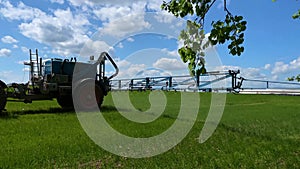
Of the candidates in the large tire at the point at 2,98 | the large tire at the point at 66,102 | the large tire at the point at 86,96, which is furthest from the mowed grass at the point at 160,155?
the large tire at the point at 66,102

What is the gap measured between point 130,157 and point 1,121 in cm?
580

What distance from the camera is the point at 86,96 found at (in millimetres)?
13234

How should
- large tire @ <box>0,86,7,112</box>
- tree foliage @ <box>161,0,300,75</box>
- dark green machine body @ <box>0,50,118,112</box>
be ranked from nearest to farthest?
tree foliage @ <box>161,0,300,75</box> → large tire @ <box>0,86,7,112</box> → dark green machine body @ <box>0,50,118,112</box>

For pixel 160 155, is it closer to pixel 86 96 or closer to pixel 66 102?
pixel 86 96

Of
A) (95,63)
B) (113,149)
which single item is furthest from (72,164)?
(95,63)

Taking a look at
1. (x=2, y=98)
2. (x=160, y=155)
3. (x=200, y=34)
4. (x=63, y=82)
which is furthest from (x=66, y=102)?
(x=200, y=34)

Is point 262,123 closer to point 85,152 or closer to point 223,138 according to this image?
point 223,138

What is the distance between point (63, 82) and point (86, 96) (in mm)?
1086

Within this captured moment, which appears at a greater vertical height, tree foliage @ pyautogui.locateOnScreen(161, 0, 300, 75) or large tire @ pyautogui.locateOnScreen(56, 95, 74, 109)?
tree foliage @ pyautogui.locateOnScreen(161, 0, 300, 75)

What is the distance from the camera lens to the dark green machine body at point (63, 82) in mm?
12812

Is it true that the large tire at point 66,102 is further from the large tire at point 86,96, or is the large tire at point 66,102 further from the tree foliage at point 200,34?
the tree foliage at point 200,34

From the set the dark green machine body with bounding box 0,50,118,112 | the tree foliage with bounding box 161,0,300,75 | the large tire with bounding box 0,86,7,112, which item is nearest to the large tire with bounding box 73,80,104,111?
the dark green machine body with bounding box 0,50,118,112

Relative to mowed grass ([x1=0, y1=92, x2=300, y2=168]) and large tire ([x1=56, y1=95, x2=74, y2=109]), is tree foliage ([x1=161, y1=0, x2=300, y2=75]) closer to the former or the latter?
mowed grass ([x1=0, y1=92, x2=300, y2=168])

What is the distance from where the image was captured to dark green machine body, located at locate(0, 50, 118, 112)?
12.8 meters
